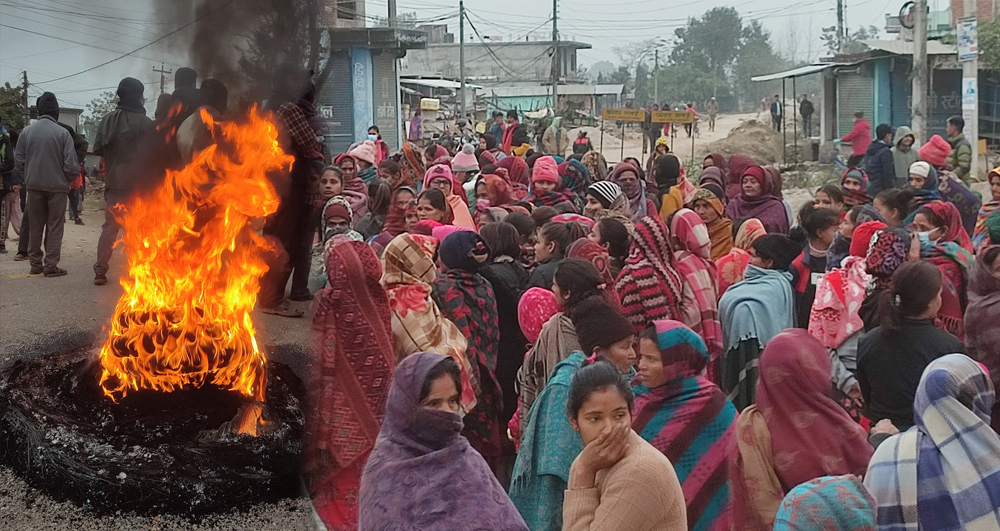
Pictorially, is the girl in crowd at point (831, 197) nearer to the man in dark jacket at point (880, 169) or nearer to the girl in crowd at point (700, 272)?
the girl in crowd at point (700, 272)

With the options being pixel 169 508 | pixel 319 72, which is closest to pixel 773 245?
pixel 169 508

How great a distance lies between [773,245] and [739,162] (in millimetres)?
4681

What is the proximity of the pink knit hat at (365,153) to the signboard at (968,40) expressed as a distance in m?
9.59

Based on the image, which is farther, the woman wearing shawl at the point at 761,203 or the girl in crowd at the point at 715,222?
the woman wearing shawl at the point at 761,203

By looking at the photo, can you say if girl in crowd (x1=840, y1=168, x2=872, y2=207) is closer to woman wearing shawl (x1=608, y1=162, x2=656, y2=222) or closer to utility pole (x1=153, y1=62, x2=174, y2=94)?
woman wearing shawl (x1=608, y1=162, x2=656, y2=222)

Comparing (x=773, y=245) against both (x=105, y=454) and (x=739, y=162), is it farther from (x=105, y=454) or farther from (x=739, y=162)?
(x=739, y=162)

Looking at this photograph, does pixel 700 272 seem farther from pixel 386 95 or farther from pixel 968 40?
pixel 386 95

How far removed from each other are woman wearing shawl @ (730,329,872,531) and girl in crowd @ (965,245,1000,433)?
1458 mm

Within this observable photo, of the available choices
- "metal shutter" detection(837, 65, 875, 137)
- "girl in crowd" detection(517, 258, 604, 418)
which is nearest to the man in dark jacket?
"girl in crowd" detection(517, 258, 604, 418)

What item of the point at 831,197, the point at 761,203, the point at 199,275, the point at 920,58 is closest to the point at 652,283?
the point at 831,197

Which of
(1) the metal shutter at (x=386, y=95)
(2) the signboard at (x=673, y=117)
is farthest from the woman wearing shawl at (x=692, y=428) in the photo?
(1) the metal shutter at (x=386, y=95)

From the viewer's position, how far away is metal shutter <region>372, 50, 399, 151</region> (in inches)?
1142

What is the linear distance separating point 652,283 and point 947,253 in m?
1.93

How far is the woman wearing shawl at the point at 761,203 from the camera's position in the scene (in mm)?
8180
